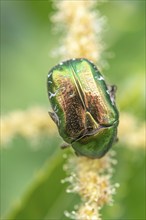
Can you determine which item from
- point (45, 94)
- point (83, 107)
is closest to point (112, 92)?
point (83, 107)

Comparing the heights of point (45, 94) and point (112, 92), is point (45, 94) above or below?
above

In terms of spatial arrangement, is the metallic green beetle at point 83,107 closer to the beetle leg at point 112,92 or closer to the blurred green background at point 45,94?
the beetle leg at point 112,92

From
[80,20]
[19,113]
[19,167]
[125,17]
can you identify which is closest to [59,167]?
[19,113]

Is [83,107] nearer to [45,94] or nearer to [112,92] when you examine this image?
[112,92]

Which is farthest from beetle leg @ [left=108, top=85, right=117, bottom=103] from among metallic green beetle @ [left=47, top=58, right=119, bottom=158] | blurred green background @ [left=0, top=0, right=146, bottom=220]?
blurred green background @ [left=0, top=0, right=146, bottom=220]

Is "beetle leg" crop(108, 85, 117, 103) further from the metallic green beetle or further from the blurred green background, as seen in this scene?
the blurred green background

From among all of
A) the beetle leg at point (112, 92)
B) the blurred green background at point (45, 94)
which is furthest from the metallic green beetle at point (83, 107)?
the blurred green background at point (45, 94)
